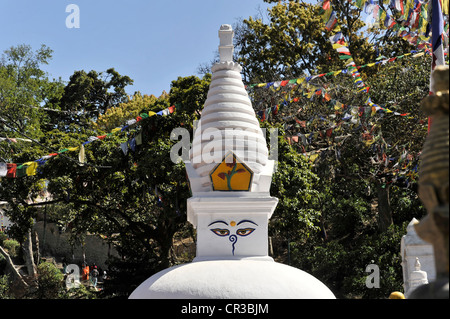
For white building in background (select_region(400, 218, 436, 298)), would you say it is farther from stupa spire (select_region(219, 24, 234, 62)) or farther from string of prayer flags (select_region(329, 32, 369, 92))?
stupa spire (select_region(219, 24, 234, 62))

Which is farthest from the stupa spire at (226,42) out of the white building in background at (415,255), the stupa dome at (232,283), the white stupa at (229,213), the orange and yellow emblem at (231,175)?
the white building in background at (415,255)

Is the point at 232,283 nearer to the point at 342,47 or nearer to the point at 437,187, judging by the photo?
the point at 437,187

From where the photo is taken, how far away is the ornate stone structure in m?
2.30

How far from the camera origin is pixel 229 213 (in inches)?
275

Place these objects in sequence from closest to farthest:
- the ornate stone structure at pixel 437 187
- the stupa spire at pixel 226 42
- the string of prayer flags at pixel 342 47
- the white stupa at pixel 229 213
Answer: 1. the ornate stone structure at pixel 437 187
2. the white stupa at pixel 229 213
3. the stupa spire at pixel 226 42
4. the string of prayer flags at pixel 342 47

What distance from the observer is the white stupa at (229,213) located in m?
5.95

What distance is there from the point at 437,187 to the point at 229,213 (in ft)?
15.6

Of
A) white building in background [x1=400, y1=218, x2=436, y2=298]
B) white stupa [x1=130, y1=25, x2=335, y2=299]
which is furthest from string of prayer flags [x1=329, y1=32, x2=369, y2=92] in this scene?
white building in background [x1=400, y1=218, x2=436, y2=298]

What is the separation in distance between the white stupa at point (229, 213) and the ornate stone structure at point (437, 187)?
141 inches

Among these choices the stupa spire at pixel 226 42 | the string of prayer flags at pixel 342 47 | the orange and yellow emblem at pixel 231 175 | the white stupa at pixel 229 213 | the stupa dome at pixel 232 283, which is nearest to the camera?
the stupa dome at pixel 232 283

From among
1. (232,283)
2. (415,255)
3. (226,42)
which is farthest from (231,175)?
(415,255)

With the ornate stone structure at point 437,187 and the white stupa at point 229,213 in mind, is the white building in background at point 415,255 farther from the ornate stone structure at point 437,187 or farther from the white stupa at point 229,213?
the ornate stone structure at point 437,187

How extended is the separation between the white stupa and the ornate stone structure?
357 cm
